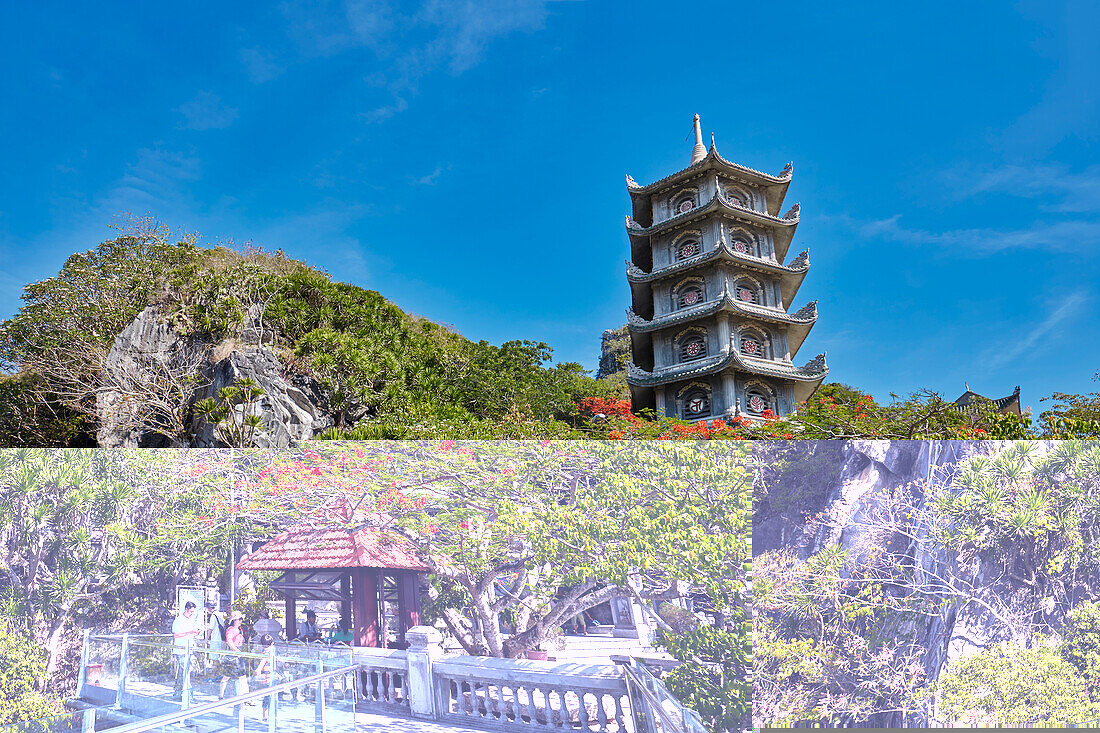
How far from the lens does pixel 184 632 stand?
260 cm

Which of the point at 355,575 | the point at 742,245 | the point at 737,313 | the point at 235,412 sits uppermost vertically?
the point at 742,245

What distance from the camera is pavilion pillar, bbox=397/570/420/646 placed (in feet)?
8.46

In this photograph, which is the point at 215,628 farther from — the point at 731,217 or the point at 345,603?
the point at 731,217

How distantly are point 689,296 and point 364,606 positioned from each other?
30.9 feet

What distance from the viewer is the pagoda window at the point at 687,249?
1123 cm

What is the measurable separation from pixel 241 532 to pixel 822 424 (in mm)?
4807

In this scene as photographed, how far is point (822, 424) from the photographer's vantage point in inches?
216

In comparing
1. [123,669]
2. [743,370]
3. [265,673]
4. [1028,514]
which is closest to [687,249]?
[743,370]

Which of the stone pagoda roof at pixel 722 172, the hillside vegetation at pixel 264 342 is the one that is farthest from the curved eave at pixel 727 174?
the hillside vegetation at pixel 264 342

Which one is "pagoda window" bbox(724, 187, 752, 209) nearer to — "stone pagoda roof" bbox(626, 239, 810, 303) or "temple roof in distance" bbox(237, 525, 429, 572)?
"stone pagoda roof" bbox(626, 239, 810, 303)

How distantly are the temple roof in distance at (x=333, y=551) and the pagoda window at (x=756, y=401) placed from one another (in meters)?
8.48

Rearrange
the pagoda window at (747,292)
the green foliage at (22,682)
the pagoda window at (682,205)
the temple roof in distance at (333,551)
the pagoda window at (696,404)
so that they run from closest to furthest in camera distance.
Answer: the green foliage at (22,682) < the temple roof in distance at (333,551) < the pagoda window at (696,404) < the pagoda window at (747,292) < the pagoda window at (682,205)

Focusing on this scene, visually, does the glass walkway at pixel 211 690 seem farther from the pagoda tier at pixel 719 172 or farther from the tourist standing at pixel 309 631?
the pagoda tier at pixel 719 172

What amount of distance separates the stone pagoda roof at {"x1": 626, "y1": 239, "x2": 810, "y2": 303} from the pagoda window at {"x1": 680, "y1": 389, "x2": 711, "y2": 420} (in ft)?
7.43
